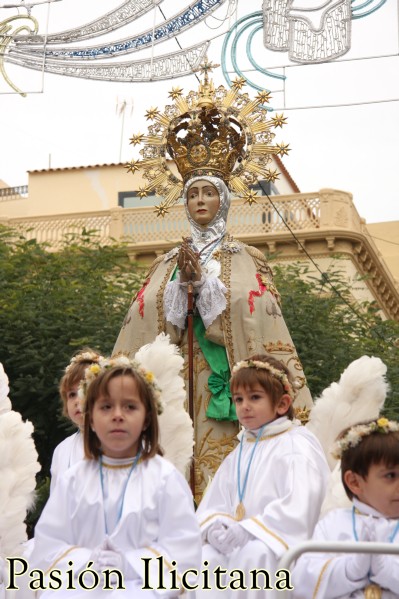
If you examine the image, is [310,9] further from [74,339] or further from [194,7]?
[74,339]

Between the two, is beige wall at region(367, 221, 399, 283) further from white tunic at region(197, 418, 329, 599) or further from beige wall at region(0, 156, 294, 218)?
white tunic at region(197, 418, 329, 599)

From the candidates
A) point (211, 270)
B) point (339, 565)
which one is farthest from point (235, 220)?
point (339, 565)

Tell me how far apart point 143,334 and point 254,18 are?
6.80 m

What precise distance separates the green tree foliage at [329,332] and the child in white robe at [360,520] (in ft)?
31.6

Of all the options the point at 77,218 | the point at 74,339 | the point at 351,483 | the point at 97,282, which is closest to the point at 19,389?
the point at 74,339

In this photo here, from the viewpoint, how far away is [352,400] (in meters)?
8.98

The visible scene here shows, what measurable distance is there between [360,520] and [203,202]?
14.3 ft

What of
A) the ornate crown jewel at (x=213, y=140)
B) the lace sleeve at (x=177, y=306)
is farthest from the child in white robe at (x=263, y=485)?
the ornate crown jewel at (x=213, y=140)

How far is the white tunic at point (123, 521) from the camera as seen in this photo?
22.6 feet

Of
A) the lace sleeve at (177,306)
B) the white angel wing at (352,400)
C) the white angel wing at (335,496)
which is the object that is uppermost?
the lace sleeve at (177,306)

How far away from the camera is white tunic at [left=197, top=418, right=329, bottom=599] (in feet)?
25.3

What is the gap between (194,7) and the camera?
17.7 m

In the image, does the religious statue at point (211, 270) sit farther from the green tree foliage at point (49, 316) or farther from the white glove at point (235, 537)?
the green tree foliage at point (49, 316)

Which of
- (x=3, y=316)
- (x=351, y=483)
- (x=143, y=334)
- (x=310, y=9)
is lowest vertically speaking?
(x=351, y=483)
